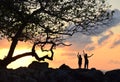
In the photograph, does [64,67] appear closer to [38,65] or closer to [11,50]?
[38,65]

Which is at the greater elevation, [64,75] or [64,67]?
[64,75]

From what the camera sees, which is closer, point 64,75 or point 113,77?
point 64,75

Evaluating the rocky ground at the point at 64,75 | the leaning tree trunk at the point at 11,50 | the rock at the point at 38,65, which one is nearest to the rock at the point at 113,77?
the rocky ground at the point at 64,75

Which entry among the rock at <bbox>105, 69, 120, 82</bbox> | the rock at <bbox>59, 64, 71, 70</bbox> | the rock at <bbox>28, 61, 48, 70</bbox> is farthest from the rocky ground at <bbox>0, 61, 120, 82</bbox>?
the rock at <bbox>28, 61, 48, 70</bbox>


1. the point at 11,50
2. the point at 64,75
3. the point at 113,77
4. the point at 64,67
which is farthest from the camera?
the point at 64,67

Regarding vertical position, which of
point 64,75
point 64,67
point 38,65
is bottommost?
point 64,67

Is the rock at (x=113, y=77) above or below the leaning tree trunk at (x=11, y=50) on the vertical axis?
below

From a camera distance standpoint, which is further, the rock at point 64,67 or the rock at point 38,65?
the rock at point 38,65

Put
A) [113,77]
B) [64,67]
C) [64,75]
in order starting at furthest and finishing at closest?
1. [64,67]
2. [113,77]
3. [64,75]

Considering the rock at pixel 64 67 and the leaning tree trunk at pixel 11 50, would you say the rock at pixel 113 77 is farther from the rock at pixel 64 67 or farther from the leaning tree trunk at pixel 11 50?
the leaning tree trunk at pixel 11 50

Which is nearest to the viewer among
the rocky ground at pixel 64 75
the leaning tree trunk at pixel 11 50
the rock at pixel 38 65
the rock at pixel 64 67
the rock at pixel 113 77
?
the leaning tree trunk at pixel 11 50

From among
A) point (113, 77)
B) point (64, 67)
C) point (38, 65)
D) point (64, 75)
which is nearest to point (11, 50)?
point (64, 75)

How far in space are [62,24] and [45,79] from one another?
7.87 metres

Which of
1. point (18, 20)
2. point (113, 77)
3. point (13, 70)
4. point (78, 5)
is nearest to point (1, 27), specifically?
point (18, 20)
